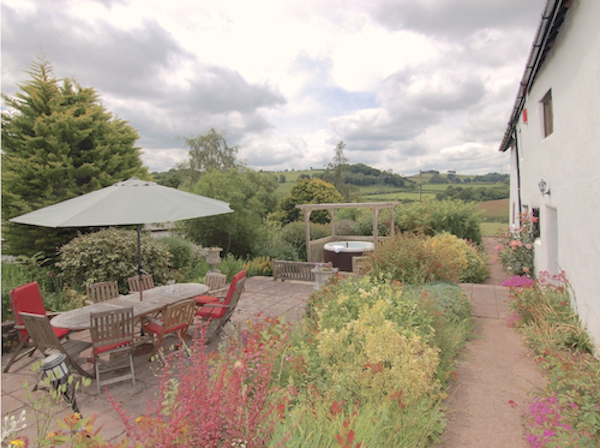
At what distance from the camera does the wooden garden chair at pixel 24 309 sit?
14.0 feet

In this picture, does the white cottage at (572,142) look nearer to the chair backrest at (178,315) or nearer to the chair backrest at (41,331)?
the chair backrest at (178,315)

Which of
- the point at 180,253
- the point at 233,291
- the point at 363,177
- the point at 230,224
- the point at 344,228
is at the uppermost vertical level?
the point at 363,177

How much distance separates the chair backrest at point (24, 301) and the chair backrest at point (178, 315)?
1.78 metres

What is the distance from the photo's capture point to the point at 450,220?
13094 mm

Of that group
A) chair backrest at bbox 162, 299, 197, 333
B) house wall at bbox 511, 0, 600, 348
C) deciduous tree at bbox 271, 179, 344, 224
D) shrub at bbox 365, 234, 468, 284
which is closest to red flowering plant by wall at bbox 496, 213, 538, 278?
house wall at bbox 511, 0, 600, 348

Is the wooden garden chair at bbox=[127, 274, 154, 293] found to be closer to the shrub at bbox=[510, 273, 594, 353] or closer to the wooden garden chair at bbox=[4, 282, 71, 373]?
the wooden garden chair at bbox=[4, 282, 71, 373]

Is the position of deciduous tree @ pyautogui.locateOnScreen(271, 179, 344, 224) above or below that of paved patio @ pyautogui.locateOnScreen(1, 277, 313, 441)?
above

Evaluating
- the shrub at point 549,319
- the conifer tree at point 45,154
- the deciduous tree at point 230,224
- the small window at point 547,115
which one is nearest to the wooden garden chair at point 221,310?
the shrub at point 549,319

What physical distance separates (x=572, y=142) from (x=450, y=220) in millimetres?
9042

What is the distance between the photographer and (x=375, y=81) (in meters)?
6.91

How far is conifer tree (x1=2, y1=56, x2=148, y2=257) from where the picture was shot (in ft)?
24.7

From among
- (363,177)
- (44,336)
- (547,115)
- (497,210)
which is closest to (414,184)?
(363,177)

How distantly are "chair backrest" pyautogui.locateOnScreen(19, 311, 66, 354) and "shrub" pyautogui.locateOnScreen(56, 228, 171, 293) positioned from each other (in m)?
2.95

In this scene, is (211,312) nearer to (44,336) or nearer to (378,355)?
(44,336)
